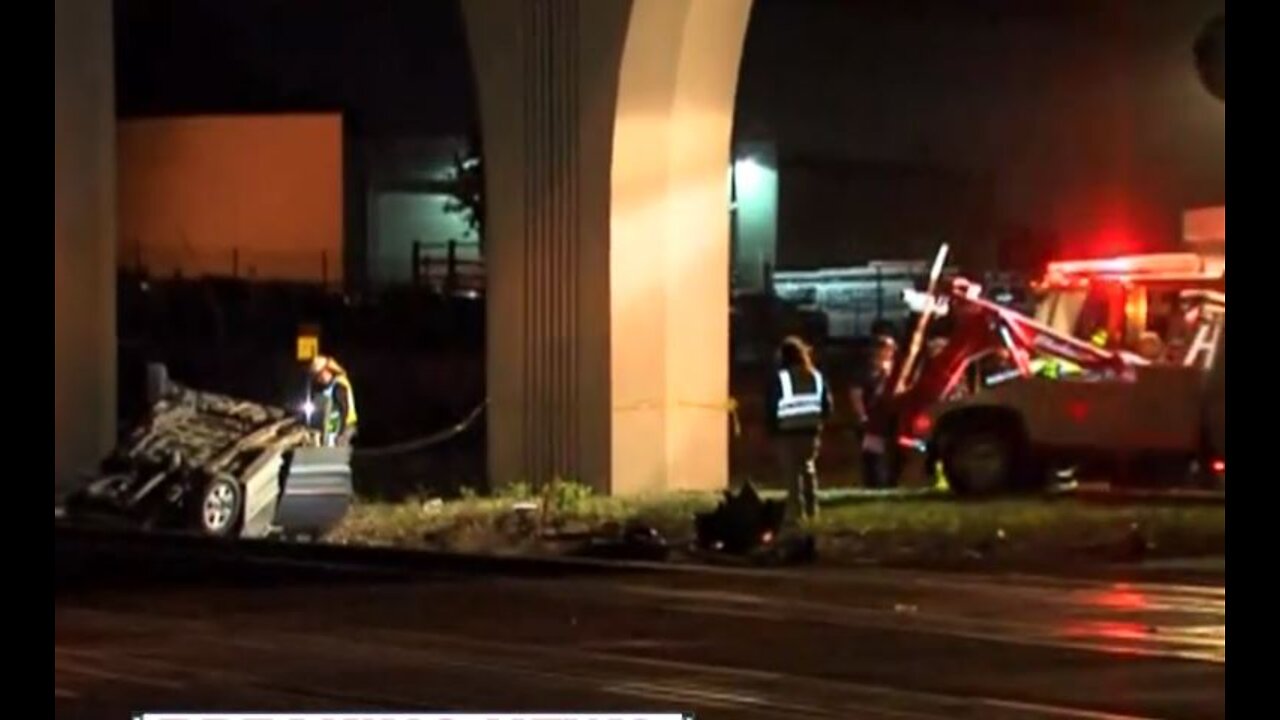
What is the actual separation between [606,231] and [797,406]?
5315 mm

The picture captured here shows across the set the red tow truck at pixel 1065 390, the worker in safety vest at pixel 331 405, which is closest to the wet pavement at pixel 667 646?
the worker in safety vest at pixel 331 405

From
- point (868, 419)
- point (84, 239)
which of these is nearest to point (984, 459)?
point (868, 419)

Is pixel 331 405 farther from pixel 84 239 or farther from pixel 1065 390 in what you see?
pixel 1065 390

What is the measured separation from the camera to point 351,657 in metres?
17.6

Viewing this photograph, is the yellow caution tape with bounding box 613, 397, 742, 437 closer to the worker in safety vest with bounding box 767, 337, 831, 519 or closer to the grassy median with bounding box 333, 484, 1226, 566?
the grassy median with bounding box 333, 484, 1226, 566

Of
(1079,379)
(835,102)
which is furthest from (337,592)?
(835,102)

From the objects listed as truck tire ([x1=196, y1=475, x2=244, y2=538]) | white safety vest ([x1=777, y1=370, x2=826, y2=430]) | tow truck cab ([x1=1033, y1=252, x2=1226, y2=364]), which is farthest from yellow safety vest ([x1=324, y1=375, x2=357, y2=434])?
tow truck cab ([x1=1033, y1=252, x2=1226, y2=364])

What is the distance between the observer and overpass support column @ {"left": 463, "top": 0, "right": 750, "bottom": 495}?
96.1ft

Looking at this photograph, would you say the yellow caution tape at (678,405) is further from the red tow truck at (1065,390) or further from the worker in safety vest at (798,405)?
the worker in safety vest at (798,405)
